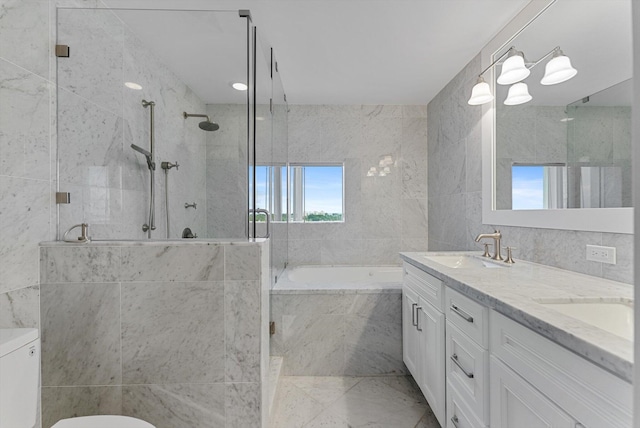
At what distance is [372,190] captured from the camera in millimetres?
3543

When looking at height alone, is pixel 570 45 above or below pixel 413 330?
above

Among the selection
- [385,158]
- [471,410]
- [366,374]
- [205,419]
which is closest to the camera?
[471,410]

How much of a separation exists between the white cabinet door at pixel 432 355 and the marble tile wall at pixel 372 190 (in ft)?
5.27

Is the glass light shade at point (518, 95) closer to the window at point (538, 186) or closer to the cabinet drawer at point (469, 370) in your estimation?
the window at point (538, 186)

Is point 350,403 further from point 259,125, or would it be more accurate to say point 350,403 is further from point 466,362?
point 259,125

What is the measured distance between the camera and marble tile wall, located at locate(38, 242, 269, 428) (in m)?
1.37

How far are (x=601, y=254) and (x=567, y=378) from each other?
2.92ft

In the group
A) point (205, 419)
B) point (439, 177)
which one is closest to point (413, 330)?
point (205, 419)

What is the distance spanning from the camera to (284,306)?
2.42m

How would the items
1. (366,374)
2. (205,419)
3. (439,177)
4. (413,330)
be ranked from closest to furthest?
(205,419) → (413,330) → (366,374) → (439,177)

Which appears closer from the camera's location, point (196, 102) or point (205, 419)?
point (205, 419)

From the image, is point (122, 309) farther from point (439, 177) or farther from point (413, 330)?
point (439, 177)

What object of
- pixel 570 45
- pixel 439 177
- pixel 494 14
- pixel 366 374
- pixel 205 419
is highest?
pixel 494 14

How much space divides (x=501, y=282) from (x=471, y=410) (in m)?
0.55
